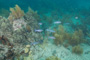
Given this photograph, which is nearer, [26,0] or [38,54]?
[38,54]

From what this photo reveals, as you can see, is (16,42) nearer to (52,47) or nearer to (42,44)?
(42,44)

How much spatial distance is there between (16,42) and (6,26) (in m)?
1.18

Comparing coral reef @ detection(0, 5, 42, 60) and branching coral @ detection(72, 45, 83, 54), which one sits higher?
coral reef @ detection(0, 5, 42, 60)

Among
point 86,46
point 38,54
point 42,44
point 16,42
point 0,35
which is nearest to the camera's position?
point 0,35

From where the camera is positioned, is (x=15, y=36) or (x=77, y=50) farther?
(x=77, y=50)

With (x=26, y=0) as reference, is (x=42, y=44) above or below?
below

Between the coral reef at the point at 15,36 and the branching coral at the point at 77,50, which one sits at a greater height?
the coral reef at the point at 15,36

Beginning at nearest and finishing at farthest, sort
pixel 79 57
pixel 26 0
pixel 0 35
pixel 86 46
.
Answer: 1. pixel 0 35
2. pixel 79 57
3. pixel 86 46
4. pixel 26 0

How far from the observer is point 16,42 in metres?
5.40

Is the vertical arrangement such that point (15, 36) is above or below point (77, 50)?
above

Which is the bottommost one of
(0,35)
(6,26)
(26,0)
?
(0,35)

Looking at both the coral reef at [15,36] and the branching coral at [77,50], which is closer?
the coral reef at [15,36]

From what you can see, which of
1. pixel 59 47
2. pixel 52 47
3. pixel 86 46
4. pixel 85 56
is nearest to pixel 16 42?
pixel 52 47

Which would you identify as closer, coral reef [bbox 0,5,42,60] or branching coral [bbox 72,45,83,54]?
coral reef [bbox 0,5,42,60]
